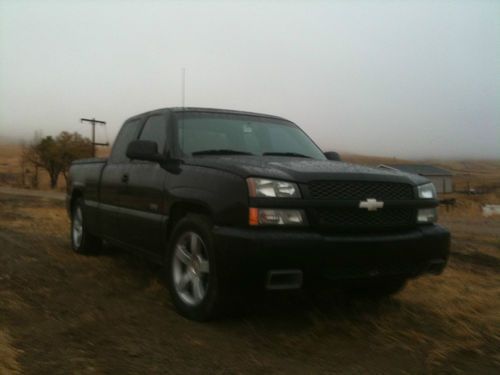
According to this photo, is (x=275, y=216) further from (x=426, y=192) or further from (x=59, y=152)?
(x=59, y=152)

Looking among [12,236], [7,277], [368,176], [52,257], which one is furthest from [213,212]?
[12,236]

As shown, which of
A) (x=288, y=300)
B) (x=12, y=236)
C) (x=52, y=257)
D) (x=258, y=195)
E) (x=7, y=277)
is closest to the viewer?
(x=258, y=195)

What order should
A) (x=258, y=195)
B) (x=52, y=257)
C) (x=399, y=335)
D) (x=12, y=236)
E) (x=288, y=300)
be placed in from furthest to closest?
(x=12, y=236) < (x=52, y=257) < (x=288, y=300) < (x=399, y=335) < (x=258, y=195)

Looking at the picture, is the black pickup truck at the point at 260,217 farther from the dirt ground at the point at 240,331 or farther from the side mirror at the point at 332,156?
the side mirror at the point at 332,156

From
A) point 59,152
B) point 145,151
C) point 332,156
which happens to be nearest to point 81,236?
point 145,151

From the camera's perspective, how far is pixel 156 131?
5.08 meters

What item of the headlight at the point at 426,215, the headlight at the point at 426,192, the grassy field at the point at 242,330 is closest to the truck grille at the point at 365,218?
the headlight at the point at 426,215

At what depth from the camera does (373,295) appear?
4602 millimetres

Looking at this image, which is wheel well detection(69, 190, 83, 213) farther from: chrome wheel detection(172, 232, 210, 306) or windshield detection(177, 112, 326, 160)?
chrome wheel detection(172, 232, 210, 306)

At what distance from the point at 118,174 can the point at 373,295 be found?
9.57 ft

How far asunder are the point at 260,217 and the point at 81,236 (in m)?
4.05

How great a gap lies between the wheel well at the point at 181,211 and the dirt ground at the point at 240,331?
70cm

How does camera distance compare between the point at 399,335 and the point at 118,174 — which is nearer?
the point at 399,335

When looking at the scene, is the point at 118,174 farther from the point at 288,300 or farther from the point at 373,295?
the point at 373,295
